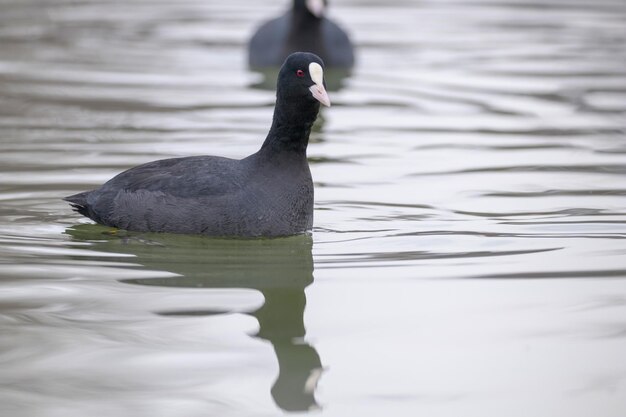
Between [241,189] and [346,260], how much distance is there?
72 cm

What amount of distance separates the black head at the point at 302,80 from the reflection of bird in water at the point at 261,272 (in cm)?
76

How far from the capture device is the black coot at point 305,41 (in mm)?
13844

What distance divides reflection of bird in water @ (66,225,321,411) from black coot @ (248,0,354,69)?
6828mm

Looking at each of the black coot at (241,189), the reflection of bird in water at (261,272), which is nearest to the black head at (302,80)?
A: the black coot at (241,189)

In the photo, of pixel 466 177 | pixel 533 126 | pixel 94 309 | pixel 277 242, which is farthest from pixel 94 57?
pixel 94 309

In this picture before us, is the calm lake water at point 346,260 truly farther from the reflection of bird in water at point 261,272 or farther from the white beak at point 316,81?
the white beak at point 316,81

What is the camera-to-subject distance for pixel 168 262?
6.60m

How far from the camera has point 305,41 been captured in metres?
14.0

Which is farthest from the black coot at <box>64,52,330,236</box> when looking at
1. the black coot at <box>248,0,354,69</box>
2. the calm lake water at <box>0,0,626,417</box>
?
the black coot at <box>248,0,354,69</box>

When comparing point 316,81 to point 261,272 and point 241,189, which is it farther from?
point 261,272

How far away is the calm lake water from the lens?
493 cm

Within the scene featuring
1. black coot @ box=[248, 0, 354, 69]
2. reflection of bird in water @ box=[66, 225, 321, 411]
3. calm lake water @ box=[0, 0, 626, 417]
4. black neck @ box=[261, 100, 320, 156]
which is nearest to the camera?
calm lake water @ box=[0, 0, 626, 417]

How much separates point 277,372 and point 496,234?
240cm

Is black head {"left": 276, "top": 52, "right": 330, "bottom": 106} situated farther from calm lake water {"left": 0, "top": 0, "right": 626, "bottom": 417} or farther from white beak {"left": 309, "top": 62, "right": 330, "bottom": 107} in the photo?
calm lake water {"left": 0, "top": 0, "right": 626, "bottom": 417}
